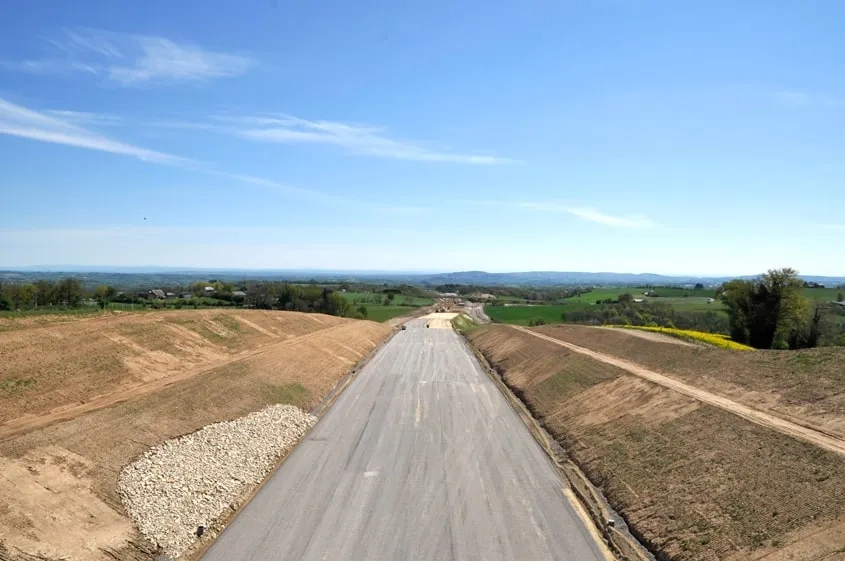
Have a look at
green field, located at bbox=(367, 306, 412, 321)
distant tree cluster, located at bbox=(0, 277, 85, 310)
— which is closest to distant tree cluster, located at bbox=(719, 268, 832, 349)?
green field, located at bbox=(367, 306, 412, 321)

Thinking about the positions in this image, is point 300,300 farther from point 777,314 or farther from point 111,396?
point 111,396

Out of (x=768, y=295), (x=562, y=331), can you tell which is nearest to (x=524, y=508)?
(x=768, y=295)

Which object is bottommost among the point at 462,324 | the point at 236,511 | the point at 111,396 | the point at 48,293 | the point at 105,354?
the point at 462,324

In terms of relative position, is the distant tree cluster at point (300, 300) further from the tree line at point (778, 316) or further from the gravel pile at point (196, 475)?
the gravel pile at point (196, 475)

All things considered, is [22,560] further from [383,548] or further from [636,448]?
[636,448]

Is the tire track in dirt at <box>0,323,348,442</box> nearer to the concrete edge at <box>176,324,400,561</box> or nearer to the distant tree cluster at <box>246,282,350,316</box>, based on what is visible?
the concrete edge at <box>176,324,400,561</box>

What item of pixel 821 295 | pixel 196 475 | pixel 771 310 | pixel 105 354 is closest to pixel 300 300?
pixel 105 354
